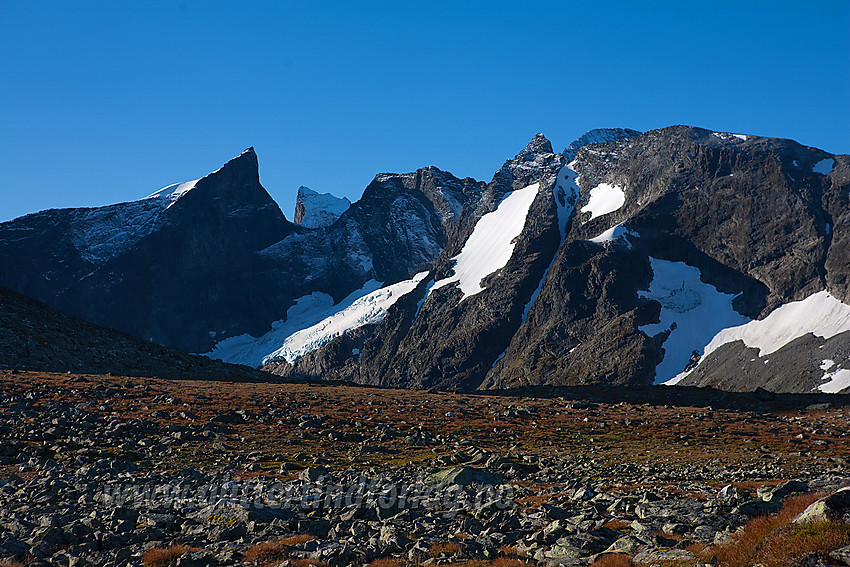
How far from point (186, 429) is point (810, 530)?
36872mm

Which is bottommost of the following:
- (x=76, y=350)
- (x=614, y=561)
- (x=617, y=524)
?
(x=617, y=524)

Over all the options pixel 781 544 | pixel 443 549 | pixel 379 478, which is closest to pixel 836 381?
pixel 379 478

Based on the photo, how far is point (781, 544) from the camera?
14.6 m

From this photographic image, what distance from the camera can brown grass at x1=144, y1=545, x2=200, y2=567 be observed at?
17812 millimetres

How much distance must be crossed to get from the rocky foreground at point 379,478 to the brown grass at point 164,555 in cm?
7

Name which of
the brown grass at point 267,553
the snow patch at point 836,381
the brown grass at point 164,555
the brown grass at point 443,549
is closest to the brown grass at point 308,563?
the brown grass at point 267,553

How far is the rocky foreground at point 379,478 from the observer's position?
18.4 meters

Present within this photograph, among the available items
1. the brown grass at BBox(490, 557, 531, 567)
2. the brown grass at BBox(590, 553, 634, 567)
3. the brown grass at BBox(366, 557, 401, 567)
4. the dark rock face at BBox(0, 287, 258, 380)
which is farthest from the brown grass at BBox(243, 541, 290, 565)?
the dark rock face at BBox(0, 287, 258, 380)

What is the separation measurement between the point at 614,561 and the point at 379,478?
15531 mm

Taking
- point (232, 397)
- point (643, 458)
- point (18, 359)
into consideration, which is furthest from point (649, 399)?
point (18, 359)

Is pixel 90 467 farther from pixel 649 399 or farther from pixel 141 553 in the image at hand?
pixel 649 399

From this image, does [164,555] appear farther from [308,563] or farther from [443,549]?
[443,549]

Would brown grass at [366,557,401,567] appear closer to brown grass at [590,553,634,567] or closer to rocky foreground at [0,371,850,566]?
rocky foreground at [0,371,850,566]

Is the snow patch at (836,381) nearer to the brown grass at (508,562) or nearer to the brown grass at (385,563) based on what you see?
the brown grass at (508,562)
